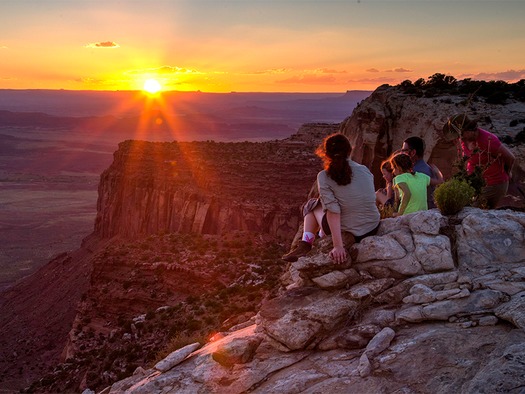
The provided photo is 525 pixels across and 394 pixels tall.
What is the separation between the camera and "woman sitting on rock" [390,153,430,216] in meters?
9.16

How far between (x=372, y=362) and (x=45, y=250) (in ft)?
226

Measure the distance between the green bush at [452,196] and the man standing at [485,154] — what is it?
1.00m

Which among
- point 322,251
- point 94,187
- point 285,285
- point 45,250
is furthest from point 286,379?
point 94,187

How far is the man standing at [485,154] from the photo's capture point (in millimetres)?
9344

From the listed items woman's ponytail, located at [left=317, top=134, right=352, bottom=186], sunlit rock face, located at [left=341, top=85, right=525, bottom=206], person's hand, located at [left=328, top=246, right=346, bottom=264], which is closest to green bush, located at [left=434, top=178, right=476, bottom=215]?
woman's ponytail, located at [left=317, top=134, right=352, bottom=186]

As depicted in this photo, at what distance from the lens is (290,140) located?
153 ft

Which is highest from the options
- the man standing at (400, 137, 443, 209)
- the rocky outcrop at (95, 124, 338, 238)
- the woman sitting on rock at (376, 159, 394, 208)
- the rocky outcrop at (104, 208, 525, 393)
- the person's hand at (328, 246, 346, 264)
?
the man standing at (400, 137, 443, 209)

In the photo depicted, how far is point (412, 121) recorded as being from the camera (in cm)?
2381

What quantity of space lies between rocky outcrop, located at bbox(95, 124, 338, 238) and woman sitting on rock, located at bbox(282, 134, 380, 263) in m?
25.8

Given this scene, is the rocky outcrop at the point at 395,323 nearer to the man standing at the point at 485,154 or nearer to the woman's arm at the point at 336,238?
the woman's arm at the point at 336,238

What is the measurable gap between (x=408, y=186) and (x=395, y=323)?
2776 mm

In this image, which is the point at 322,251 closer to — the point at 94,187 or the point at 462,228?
the point at 462,228

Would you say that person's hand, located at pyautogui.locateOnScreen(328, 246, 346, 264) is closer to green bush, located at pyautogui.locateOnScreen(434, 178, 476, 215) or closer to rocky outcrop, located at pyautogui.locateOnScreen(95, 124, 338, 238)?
green bush, located at pyautogui.locateOnScreen(434, 178, 476, 215)

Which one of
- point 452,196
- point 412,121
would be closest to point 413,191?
point 452,196
